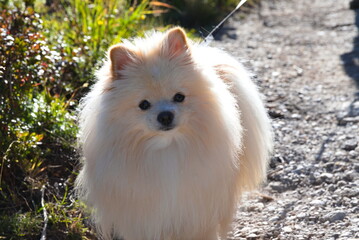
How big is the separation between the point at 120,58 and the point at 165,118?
17.1 inches

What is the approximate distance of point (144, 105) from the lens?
327 centimetres

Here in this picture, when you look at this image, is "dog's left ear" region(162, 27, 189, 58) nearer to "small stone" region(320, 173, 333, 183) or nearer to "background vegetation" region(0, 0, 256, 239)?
"background vegetation" region(0, 0, 256, 239)

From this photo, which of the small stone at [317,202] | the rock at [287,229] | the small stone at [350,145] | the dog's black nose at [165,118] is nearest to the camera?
the dog's black nose at [165,118]

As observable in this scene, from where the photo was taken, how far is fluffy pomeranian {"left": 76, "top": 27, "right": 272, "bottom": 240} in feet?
10.7

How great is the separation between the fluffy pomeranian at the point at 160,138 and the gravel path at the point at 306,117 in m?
0.89

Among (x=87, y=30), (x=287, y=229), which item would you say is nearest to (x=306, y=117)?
(x=287, y=229)

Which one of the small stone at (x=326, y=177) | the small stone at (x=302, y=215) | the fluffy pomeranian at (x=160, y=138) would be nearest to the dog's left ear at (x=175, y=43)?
the fluffy pomeranian at (x=160, y=138)

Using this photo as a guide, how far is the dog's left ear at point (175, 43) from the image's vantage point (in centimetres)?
332

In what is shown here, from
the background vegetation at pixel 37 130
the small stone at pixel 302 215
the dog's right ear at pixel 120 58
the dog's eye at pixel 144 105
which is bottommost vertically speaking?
the small stone at pixel 302 215

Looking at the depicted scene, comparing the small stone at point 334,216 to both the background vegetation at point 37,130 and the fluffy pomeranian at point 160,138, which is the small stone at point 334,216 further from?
the background vegetation at point 37,130

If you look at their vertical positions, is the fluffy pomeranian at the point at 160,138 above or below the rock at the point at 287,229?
above

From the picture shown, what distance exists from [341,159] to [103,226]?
2176 mm

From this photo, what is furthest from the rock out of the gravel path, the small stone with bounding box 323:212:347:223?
the small stone with bounding box 323:212:347:223

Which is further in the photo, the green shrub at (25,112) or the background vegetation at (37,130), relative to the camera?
the green shrub at (25,112)
